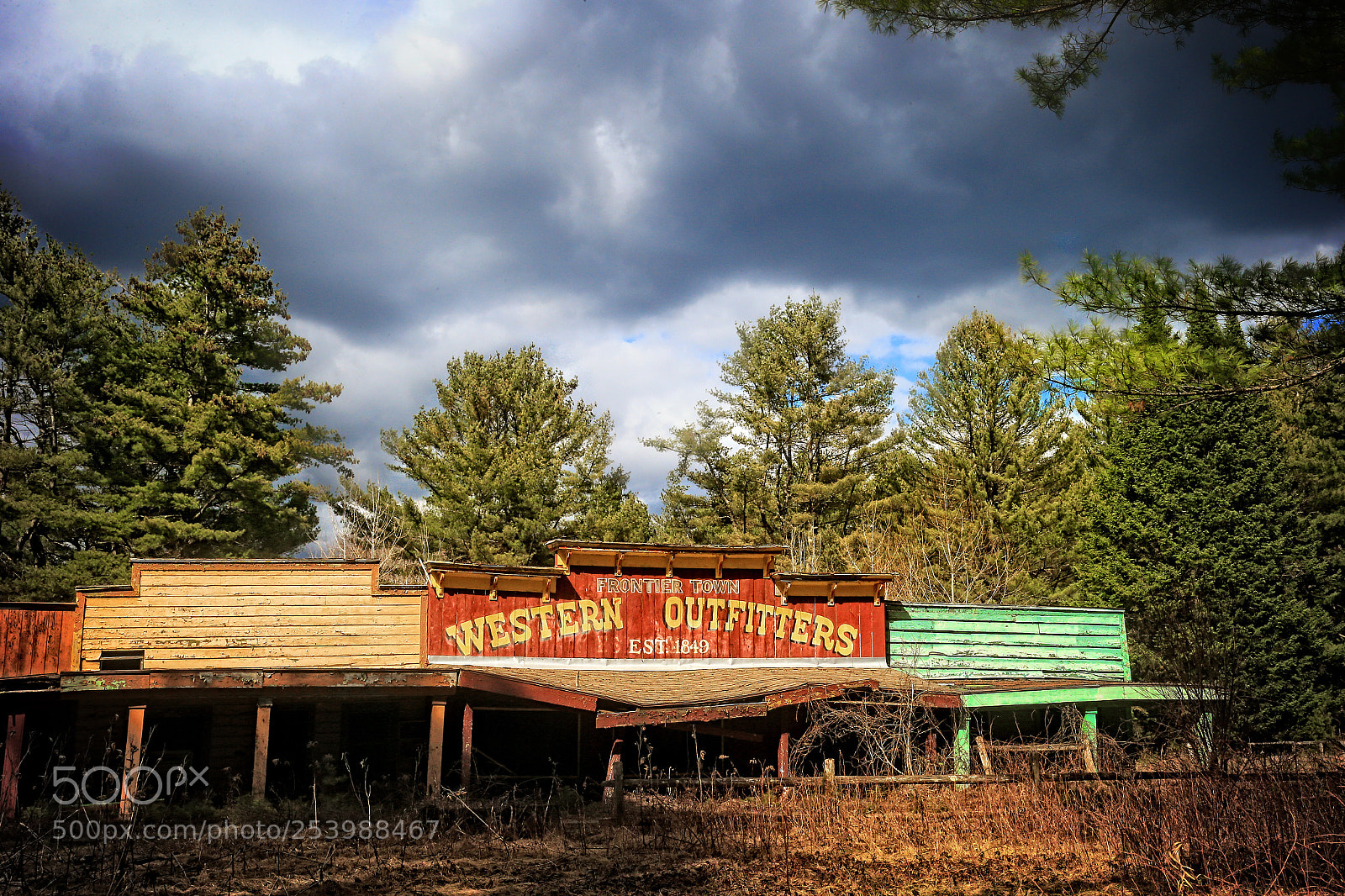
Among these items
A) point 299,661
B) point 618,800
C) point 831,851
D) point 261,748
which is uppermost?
point 299,661

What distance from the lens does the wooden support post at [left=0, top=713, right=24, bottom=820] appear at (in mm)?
12820

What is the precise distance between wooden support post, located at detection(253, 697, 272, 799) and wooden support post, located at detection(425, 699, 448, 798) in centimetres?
238

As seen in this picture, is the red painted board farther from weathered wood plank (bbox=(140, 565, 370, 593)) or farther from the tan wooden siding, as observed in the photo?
weathered wood plank (bbox=(140, 565, 370, 593))

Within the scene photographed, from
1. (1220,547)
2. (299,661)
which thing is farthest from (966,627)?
(299,661)

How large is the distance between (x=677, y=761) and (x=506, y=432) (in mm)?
20983

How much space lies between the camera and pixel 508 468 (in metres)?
33.5

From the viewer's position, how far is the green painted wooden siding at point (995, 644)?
18.9 metres

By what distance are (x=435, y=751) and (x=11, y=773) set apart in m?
5.78

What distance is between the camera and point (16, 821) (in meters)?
12.5

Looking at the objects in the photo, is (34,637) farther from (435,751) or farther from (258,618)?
(435,751)

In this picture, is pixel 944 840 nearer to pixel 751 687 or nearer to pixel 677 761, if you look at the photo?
pixel 751 687

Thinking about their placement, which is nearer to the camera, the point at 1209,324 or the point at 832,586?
the point at 1209,324

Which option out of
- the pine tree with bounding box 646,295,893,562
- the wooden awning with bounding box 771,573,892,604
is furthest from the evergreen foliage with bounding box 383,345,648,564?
the wooden awning with bounding box 771,573,892,604

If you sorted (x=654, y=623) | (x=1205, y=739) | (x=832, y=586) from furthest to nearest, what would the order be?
1. (x=832, y=586)
2. (x=654, y=623)
3. (x=1205, y=739)
